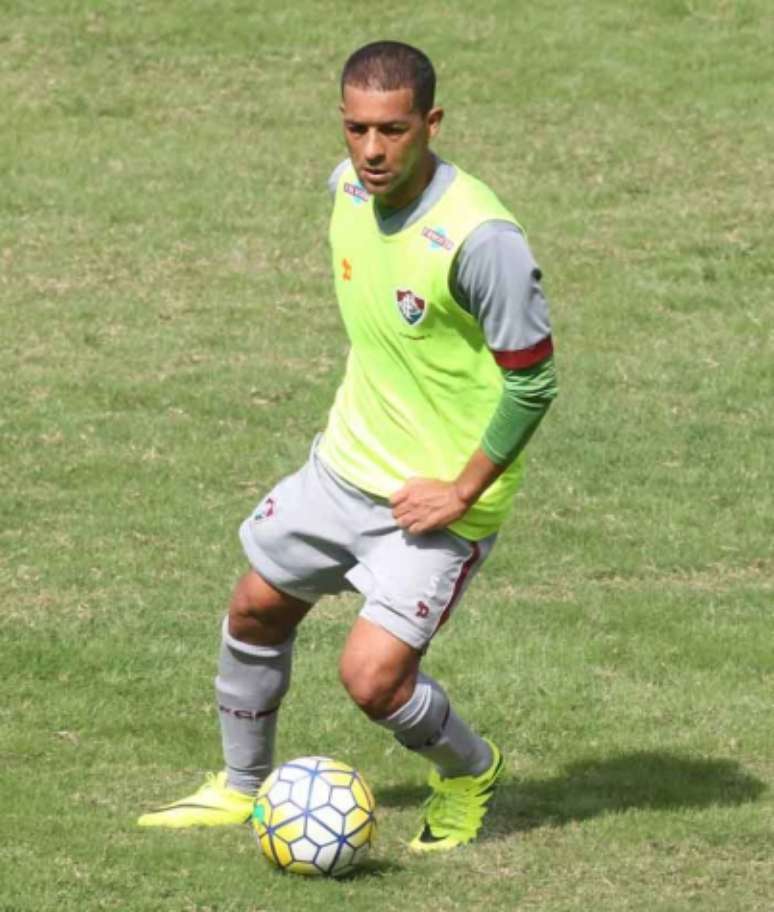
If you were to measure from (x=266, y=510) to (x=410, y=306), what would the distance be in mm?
983

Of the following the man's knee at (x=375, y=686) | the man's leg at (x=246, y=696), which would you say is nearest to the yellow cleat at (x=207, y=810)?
the man's leg at (x=246, y=696)

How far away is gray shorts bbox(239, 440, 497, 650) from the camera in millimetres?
7125

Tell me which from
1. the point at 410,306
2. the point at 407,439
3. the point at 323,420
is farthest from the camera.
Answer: the point at 323,420

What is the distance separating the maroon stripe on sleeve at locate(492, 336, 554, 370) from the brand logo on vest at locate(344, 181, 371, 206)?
0.77 m

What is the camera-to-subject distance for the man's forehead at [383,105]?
6773 millimetres

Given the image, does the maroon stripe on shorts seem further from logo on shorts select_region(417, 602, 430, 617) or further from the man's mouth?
the man's mouth

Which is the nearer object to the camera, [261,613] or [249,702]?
[261,613]

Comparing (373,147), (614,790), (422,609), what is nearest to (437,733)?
(422,609)

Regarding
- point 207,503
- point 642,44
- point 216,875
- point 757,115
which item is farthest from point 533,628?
point 642,44

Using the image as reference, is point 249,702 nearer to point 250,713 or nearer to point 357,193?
point 250,713

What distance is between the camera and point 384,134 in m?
6.80

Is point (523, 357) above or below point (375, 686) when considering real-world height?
above

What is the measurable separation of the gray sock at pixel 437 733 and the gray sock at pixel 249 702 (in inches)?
21.2

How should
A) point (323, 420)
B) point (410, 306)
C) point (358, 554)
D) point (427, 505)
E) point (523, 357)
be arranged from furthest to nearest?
point (323, 420), point (358, 554), point (427, 505), point (410, 306), point (523, 357)
